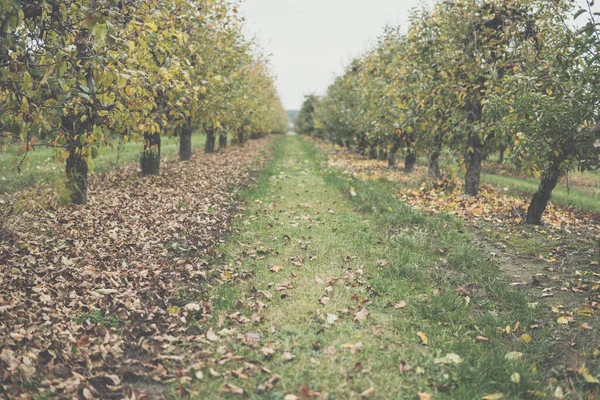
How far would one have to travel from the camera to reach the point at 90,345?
4.09m

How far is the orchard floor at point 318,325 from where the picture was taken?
3.69m

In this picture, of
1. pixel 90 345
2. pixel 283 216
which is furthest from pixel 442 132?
pixel 90 345

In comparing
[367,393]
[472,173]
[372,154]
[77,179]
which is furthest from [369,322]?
[372,154]

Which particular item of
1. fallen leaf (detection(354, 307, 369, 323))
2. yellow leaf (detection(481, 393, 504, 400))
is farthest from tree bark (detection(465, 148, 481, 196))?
yellow leaf (detection(481, 393, 504, 400))

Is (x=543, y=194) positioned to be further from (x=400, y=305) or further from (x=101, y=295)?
(x=101, y=295)

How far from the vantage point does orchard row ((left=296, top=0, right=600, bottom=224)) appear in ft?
21.4

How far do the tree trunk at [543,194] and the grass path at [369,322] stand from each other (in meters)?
2.27

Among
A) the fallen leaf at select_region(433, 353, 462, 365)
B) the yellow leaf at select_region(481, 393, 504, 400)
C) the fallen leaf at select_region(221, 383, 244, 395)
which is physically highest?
the fallen leaf at select_region(433, 353, 462, 365)

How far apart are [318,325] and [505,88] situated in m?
6.26

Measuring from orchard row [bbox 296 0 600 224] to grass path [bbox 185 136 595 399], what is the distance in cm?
237

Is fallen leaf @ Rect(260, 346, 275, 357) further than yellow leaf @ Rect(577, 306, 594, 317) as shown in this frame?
No

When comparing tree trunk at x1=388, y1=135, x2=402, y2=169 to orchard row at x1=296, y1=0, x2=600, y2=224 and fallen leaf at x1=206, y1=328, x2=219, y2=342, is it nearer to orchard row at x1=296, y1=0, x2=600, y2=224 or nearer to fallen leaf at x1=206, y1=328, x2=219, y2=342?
orchard row at x1=296, y1=0, x2=600, y2=224

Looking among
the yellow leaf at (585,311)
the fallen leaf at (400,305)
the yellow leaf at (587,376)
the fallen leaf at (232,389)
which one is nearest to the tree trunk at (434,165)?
the yellow leaf at (585,311)

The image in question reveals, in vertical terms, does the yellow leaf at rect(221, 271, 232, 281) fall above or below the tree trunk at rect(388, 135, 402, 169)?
below
